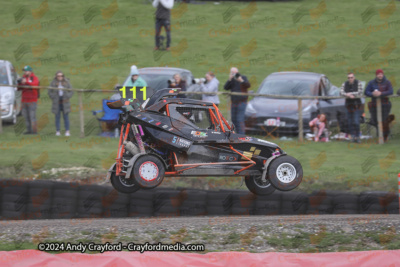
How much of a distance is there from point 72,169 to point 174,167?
7.32 m

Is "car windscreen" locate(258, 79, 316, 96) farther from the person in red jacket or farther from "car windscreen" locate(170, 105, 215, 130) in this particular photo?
"car windscreen" locate(170, 105, 215, 130)

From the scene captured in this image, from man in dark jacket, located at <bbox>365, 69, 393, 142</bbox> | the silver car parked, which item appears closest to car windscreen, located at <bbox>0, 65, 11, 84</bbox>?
the silver car parked

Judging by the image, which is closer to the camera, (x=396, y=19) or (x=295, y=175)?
(x=295, y=175)

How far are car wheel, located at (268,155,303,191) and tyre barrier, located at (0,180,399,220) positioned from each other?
5.14 metres

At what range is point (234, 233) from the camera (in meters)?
12.2

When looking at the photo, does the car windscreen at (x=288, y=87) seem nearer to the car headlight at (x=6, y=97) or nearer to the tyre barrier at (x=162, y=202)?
the tyre barrier at (x=162, y=202)

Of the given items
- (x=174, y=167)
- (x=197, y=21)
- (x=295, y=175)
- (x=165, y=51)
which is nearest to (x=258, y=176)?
(x=295, y=175)

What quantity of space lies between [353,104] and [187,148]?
833cm

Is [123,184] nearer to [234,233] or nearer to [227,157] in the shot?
[227,157]

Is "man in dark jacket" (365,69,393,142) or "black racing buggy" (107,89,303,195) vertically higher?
"man in dark jacket" (365,69,393,142)

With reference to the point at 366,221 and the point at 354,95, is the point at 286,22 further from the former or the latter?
the point at 366,221

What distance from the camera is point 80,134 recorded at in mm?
17516

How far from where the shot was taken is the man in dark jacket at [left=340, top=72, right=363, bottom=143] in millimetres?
16094

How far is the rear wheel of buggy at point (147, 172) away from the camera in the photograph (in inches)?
343
